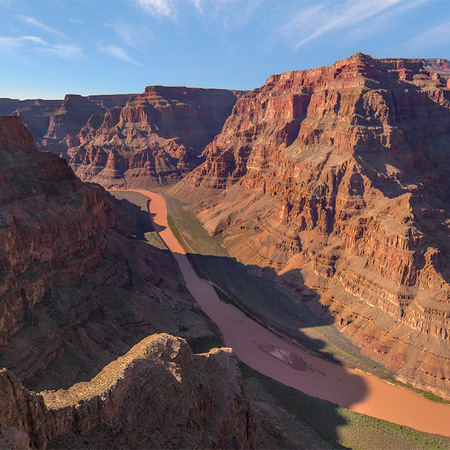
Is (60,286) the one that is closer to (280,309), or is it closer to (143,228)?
(280,309)

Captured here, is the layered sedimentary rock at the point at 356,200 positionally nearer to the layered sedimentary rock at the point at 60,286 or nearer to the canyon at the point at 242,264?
the canyon at the point at 242,264

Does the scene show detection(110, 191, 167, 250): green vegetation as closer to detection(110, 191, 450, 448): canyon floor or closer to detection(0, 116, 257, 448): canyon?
detection(0, 116, 257, 448): canyon

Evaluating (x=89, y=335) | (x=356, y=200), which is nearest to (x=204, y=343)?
(x=89, y=335)

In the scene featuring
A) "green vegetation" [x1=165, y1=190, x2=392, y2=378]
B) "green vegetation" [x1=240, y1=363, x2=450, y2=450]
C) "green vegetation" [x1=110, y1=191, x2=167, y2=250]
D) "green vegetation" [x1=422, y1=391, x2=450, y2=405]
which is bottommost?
"green vegetation" [x1=240, y1=363, x2=450, y2=450]

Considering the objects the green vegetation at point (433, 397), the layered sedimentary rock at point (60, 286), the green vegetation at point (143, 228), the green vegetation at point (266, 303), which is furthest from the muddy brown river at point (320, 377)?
the green vegetation at point (143, 228)

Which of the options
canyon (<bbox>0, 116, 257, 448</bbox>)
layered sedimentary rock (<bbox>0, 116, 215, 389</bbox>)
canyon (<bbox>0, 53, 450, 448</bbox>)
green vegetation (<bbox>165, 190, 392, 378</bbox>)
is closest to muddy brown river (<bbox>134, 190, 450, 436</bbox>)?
canyon (<bbox>0, 53, 450, 448</bbox>)

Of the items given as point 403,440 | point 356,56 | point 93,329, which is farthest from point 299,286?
point 356,56
